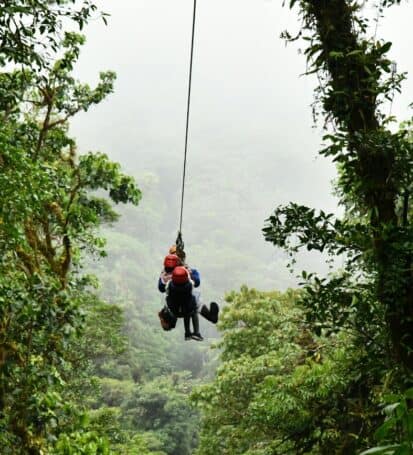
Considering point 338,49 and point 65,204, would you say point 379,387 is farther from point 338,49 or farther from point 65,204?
point 65,204

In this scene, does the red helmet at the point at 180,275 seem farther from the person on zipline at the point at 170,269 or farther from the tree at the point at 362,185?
the tree at the point at 362,185

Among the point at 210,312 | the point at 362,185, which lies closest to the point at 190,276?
the point at 210,312

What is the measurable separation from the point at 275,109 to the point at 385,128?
131083 mm

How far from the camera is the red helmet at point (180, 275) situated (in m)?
4.44

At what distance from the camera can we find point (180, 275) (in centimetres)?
445

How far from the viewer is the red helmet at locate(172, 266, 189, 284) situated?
4441 millimetres

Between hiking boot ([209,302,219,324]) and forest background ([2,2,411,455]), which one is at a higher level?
forest background ([2,2,411,455])

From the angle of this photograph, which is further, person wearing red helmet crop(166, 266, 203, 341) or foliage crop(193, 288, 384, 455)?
foliage crop(193, 288, 384, 455)

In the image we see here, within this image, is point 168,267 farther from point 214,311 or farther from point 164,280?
point 214,311

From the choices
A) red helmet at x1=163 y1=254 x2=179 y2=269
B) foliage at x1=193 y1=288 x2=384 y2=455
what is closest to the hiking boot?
red helmet at x1=163 y1=254 x2=179 y2=269

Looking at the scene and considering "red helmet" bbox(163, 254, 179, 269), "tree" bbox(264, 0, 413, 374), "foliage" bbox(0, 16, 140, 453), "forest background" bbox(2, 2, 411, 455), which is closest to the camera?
"tree" bbox(264, 0, 413, 374)

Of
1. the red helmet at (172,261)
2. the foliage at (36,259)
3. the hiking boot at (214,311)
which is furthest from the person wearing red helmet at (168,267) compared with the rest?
the foliage at (36,259)

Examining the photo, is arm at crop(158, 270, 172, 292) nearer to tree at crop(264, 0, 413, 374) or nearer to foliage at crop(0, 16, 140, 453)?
foliage at crop(0, 16, 140, 453)

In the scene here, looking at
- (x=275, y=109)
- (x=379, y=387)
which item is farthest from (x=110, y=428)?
(x=275, y=109)
